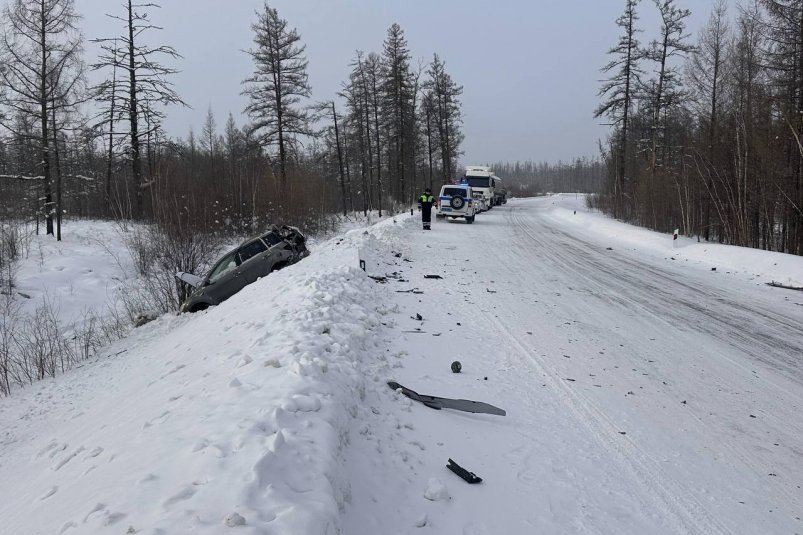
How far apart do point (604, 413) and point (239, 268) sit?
973 centimetres

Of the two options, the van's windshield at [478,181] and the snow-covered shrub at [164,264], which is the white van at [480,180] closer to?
the van's windshield at [478,181]

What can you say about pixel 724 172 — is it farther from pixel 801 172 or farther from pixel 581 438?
pixel 581 438

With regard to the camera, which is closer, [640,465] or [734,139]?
[640,465]

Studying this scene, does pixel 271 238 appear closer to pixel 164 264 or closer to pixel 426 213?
pixel 164 264

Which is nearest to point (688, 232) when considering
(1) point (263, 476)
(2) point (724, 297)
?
(2) point (724, 297)

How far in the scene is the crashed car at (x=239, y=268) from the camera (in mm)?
12188

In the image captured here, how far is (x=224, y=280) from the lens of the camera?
12.2 meters

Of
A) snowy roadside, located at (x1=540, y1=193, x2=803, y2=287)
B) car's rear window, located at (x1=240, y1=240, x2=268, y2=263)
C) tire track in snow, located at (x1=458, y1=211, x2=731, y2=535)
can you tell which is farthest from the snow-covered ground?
car's rear window, located at (x1=240, y1=240, x2=268, y2=263)

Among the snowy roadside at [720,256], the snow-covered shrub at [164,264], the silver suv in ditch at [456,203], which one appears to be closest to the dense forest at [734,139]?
the snowy roadside at [720,256]

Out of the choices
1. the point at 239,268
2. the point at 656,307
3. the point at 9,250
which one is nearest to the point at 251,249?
the point at 239,268

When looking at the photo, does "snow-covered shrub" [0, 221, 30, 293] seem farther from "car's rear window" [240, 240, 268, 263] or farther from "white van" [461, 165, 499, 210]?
"white van" [461, 165, 499, 210]

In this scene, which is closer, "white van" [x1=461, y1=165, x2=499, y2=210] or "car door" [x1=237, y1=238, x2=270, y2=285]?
"car door" [x1=237, y1=238, x2=270, y2=285]

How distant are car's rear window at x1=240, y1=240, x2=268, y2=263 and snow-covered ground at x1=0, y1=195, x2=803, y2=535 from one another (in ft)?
10.2

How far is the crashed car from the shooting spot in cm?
1219
